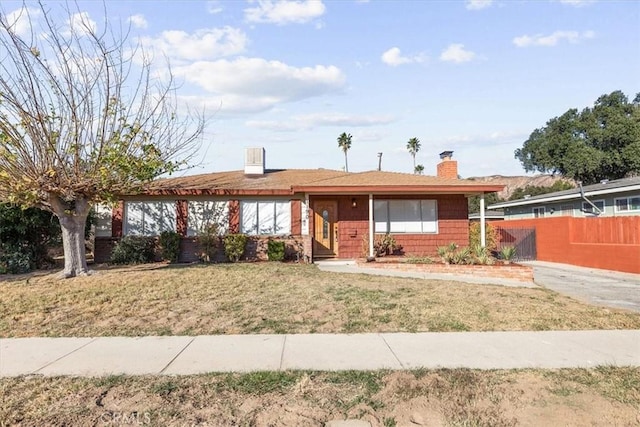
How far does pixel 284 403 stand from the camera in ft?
12.3

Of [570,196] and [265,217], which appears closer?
[265,217]

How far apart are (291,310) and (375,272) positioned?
5381 mm

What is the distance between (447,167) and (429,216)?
3878 millimetres

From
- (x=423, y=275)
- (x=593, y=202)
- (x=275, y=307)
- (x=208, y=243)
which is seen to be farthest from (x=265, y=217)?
(x=593, y=202)

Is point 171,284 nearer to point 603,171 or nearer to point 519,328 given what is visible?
point 519,328

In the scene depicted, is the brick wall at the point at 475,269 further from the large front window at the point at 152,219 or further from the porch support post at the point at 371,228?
the large front window at the point at 152,219

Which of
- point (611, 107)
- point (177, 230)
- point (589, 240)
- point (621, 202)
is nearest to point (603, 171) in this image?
point (611, 107)

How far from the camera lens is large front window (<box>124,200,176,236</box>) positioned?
16016 mm

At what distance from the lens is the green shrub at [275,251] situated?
49.5ft

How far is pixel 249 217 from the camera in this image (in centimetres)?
1609

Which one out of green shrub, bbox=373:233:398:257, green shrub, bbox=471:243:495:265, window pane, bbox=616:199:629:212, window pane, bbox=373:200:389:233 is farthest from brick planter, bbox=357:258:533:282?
window pane, bbox=616:199:629:212

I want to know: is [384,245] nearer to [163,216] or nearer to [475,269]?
[475,269]

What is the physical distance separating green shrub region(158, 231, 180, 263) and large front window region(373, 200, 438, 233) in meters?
7.31

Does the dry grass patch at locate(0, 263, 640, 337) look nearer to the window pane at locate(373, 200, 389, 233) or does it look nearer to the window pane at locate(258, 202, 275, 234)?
the window pane at locate(258, 202, 275, 234)
